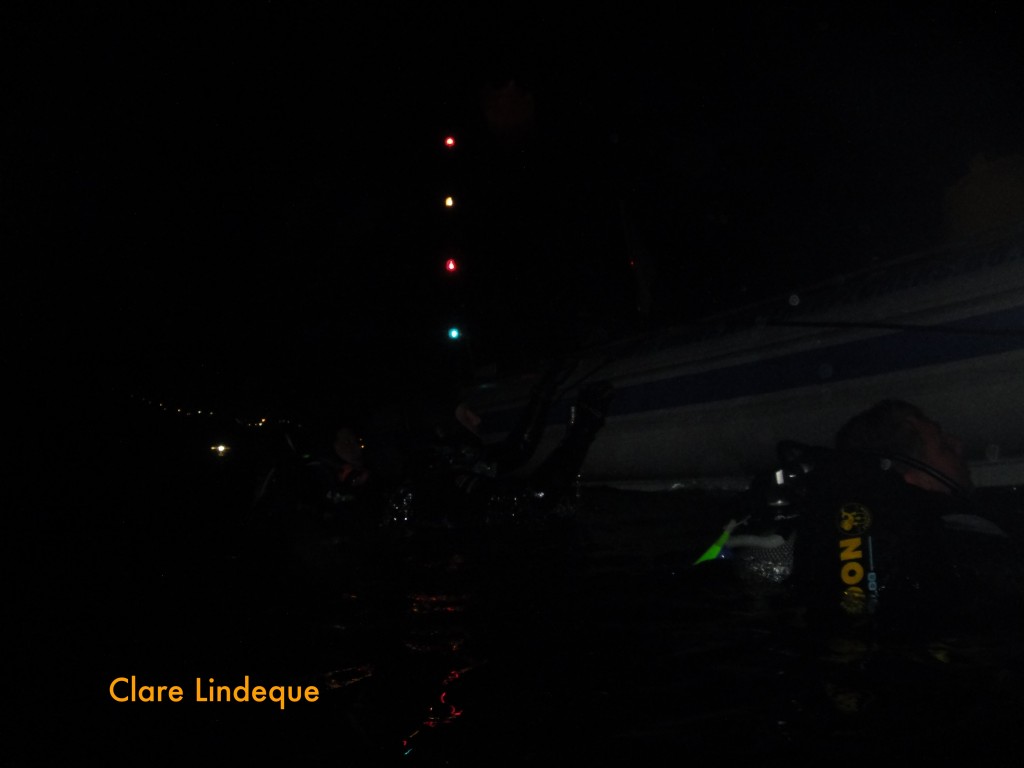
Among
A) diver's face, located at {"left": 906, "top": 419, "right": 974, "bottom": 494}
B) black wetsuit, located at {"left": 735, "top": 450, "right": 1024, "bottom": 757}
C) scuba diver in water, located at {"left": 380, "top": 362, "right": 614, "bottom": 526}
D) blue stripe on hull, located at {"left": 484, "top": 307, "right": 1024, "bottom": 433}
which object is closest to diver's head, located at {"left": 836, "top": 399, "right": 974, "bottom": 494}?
diver's face, located at {"left": 906, "top": 419, "right": 974, "bottom": 494}

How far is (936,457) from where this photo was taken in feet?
12.8

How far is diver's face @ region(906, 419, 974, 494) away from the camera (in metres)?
3.86

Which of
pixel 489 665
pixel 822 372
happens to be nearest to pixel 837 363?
pixel 822 372

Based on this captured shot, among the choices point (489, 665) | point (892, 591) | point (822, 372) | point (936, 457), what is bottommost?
point (489, 665)

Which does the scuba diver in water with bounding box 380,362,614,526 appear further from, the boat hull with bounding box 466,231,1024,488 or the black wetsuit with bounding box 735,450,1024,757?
the black wetsuit with bounding box 735,450,1024,757

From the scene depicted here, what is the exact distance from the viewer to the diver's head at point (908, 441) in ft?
12.6

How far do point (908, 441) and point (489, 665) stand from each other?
214 cm

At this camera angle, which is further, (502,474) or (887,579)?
(502,474)

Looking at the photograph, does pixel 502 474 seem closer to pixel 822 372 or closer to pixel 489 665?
pixel 822 372

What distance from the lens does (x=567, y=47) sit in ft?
34.7

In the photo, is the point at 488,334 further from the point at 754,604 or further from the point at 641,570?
the point at 754,604

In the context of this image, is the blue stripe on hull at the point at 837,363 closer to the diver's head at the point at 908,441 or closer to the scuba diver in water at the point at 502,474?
the scuba diver in water at the point at 502,474

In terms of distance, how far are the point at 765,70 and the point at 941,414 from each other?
4.44 meters

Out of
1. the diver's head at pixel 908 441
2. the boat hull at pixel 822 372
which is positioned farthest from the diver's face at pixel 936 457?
the boat hull at pixel 822 372
